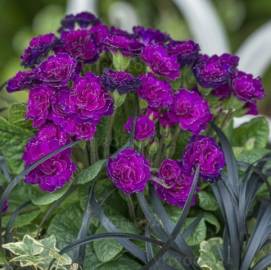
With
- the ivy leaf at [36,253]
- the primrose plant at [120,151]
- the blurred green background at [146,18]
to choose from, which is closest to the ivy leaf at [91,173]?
the primrose plant at [120,151]

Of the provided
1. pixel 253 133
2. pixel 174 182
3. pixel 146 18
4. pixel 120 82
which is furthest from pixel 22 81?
pixel 146 18

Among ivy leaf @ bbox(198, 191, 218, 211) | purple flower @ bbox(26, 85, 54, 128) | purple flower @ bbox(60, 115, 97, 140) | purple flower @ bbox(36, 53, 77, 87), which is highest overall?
purple flower @ bbox(36, 53, 77, 87)

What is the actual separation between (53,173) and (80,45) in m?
0.22

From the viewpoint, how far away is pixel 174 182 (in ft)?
2.77

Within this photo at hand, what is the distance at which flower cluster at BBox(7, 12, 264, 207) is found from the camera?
0.81m

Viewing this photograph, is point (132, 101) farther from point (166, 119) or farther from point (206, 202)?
point (206, 202)

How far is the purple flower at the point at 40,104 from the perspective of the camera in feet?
2.75

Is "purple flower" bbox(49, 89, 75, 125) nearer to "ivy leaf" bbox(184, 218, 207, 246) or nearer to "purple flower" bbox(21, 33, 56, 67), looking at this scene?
"purple flower" bbox(21, 33, 56, 67)

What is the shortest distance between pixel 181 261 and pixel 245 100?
0.94ft

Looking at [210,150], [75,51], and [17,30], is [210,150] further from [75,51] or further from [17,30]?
[17,30]

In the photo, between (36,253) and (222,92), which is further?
(222,92)

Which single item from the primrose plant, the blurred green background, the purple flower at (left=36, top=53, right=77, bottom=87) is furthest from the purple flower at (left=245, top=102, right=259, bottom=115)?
the blurred green background

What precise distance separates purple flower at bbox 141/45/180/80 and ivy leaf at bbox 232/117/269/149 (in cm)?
28

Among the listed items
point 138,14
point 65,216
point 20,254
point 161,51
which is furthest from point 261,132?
point 138,14
